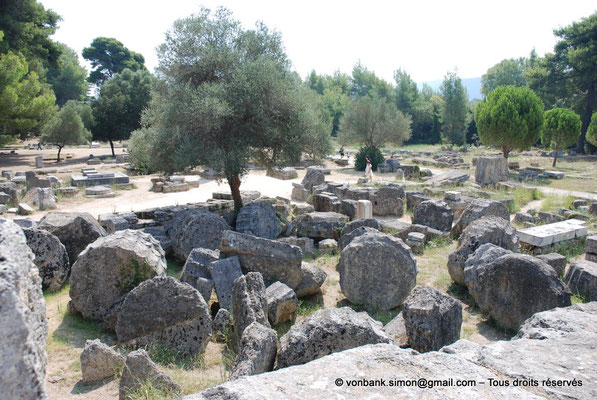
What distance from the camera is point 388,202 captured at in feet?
48.3

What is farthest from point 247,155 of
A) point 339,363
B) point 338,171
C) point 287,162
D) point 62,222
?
point 338,171

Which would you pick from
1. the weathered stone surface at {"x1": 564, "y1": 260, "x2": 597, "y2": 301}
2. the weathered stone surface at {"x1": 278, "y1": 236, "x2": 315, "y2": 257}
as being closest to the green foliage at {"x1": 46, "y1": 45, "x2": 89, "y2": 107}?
the weathered stone surface at {"x1": 278, "y1": 236, "x2": 315, "y2": 257}

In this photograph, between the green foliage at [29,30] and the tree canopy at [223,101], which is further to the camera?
the green foliage at [29,30]

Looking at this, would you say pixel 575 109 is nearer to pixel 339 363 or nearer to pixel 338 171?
pixel 338 171

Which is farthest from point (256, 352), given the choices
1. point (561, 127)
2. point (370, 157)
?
point (561, 127)

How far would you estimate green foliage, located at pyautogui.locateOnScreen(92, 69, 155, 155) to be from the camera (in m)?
33.2

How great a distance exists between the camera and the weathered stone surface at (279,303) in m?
6.45

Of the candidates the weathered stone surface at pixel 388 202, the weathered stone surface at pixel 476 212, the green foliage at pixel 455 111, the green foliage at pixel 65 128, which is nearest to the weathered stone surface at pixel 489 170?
the weathered stone surface at pixel 388 202

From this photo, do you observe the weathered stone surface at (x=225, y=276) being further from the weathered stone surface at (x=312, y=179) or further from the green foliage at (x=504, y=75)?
the green foliage at (x=504, y=75)

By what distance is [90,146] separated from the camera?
48.2m

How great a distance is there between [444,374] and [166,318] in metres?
3.86

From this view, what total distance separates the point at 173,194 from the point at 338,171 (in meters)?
12.8

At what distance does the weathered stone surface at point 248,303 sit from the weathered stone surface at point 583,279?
5748mm

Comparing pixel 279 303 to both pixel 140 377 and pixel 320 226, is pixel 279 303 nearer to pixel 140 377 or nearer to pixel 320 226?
pixel 140 377
